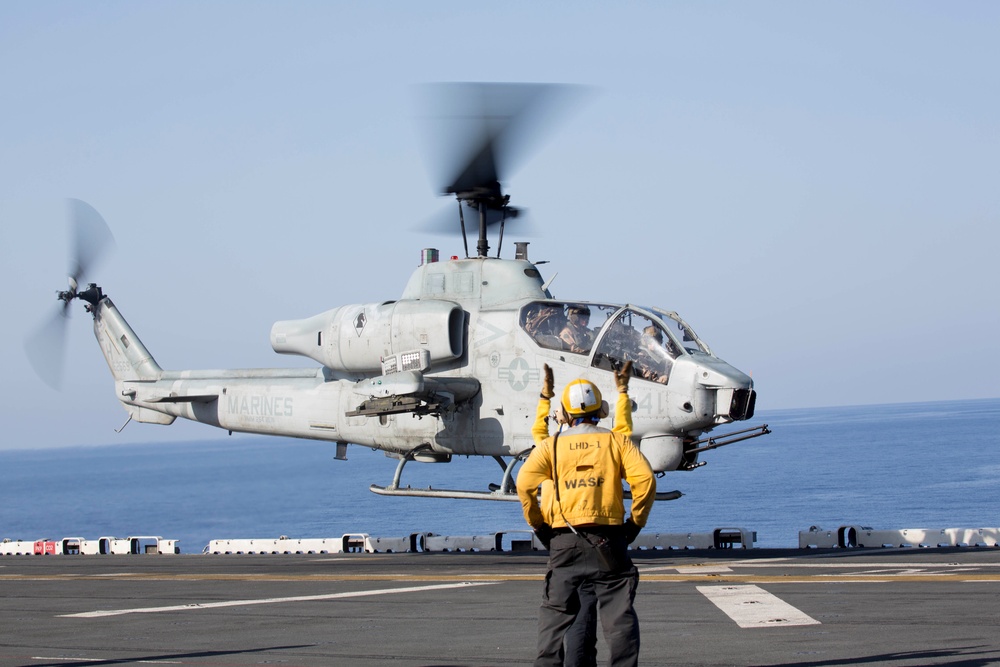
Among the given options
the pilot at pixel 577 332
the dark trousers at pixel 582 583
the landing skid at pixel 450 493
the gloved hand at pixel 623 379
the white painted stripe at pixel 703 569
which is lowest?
the white painted stripe at pixel 703 569

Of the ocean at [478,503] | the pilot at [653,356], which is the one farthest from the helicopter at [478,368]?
the ocean at [478,503]

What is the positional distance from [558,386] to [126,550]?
46.3ft

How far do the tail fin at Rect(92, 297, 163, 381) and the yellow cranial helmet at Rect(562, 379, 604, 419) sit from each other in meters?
18.5

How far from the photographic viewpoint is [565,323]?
59.1ft

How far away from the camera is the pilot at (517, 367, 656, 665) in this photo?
7.04 meters

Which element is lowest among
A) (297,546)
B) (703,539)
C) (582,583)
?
(297,546)

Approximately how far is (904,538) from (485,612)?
10724 mm

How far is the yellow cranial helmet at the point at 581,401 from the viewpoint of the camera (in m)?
7.37

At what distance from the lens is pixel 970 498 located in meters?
62.8

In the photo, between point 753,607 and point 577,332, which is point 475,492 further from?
point 753,607

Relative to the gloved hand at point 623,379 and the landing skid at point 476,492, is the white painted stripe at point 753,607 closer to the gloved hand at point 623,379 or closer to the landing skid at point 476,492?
the gloved hand at point 623,379

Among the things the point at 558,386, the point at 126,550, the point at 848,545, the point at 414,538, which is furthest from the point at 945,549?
the point at 126,550

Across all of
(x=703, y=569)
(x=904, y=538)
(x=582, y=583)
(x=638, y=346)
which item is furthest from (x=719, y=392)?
(x=582, y=583)

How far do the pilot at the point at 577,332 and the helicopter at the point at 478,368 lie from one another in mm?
21
